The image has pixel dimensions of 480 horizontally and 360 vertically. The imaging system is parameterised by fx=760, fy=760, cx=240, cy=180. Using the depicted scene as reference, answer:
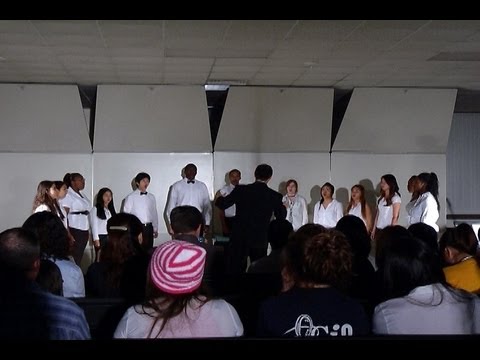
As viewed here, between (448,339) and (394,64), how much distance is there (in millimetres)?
9033

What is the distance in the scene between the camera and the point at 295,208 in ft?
38.2

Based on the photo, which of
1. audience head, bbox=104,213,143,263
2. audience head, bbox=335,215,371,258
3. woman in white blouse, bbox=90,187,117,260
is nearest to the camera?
audience head, bbox=104,213,143,263

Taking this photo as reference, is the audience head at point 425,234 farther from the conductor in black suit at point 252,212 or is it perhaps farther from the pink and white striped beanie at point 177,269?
the conductor in black suit at point 252,212

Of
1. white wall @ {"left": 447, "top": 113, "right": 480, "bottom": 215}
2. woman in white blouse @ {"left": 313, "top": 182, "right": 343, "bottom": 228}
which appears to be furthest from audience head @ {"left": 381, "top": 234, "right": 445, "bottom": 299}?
white wall @ {"left": 447, "top": 113, "right": 480, "bottom": 215}

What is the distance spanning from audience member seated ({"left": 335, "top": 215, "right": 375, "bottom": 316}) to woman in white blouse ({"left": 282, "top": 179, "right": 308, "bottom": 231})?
21.5 feet

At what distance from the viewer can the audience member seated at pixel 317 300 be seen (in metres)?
2.90

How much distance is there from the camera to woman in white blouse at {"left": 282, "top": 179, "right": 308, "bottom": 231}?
1155cm

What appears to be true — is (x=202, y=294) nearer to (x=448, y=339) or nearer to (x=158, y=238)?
(x=448, y=339)

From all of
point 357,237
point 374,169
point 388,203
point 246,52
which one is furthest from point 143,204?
point 357,237

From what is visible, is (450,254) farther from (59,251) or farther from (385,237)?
(59,251)

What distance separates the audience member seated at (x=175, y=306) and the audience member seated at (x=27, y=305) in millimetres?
193

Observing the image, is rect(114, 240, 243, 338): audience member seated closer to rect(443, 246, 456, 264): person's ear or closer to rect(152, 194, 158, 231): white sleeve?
rect(443, 246, 456, 264): person's ear

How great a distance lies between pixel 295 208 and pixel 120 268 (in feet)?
24.6
